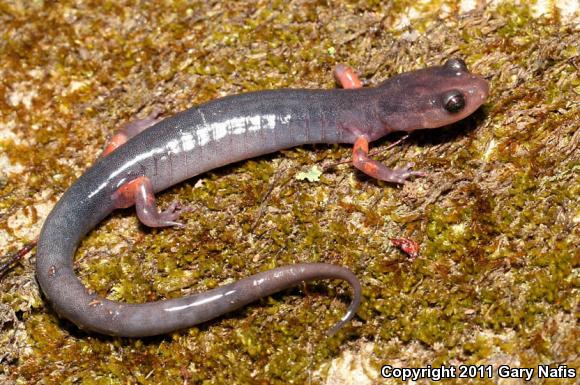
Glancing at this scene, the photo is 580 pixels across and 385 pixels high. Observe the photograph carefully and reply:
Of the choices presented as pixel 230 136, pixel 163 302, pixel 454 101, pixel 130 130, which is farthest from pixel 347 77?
pixel 163 302

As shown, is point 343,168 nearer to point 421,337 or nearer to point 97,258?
point 421,337

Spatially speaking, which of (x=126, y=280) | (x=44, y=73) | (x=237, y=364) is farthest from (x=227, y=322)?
(x=44, y=73)

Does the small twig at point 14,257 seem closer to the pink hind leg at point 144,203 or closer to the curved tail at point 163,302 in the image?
the curved tail at point 163,302

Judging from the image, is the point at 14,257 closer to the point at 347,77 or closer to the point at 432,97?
the point at 347,77

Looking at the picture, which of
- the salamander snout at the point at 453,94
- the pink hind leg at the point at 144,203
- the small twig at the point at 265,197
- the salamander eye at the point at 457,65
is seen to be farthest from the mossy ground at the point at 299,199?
the salamander eye at the point at 457,65
